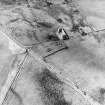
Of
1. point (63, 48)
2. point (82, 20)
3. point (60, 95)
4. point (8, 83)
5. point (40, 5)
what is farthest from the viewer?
point (40, 5)

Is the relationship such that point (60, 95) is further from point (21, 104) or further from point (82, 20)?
point (82, 20)

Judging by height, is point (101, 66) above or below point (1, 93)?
above

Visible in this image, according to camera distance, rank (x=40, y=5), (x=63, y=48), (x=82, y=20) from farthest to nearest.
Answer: (x=40, y=5) < (x=82, y=20) < (x=63, y=48)

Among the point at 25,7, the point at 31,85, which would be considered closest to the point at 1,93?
the point at 31,85

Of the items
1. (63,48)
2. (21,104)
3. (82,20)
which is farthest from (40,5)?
(21,104)

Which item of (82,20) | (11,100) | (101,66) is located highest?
(82,20)

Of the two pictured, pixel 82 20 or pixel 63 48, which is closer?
pixel 63 48
